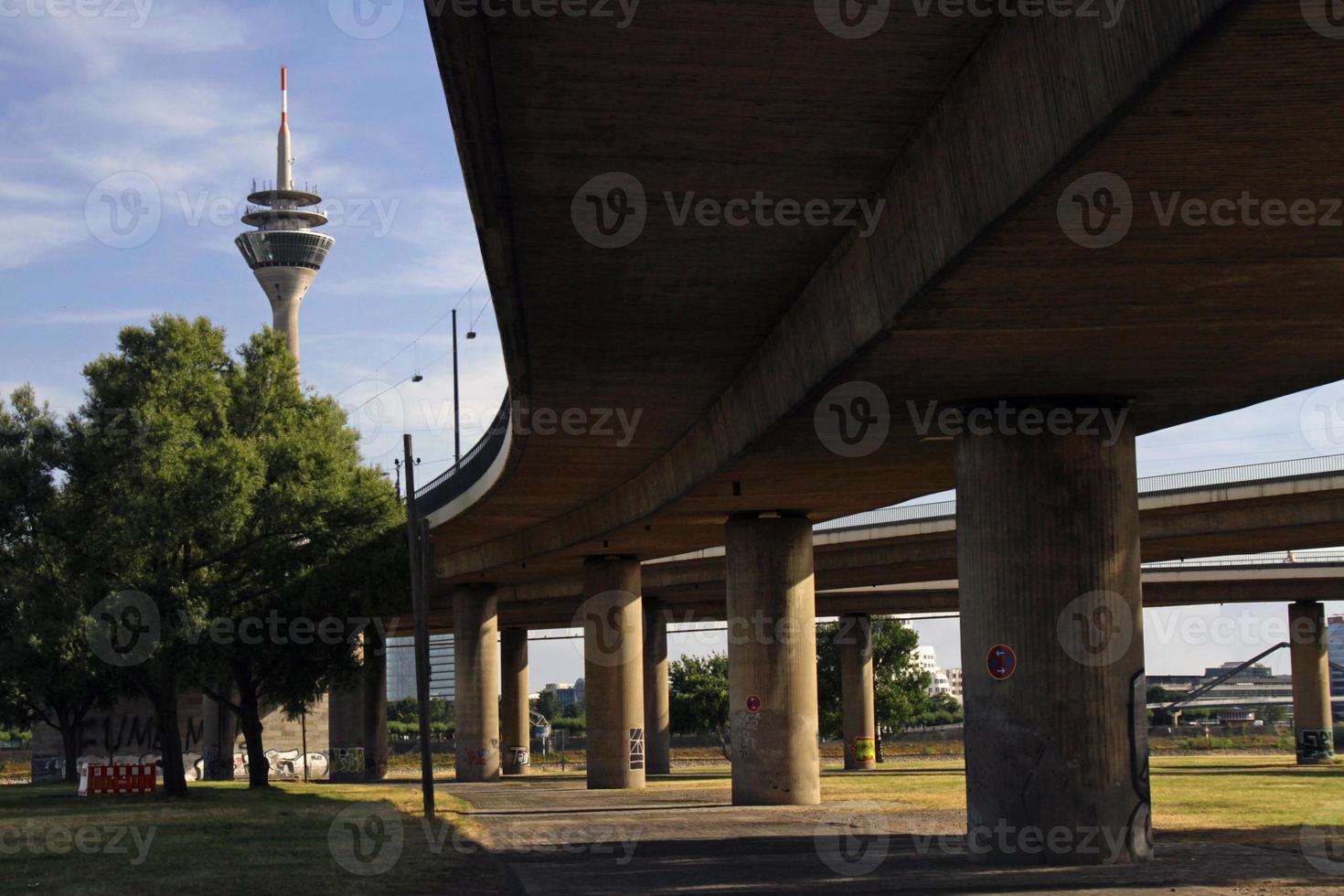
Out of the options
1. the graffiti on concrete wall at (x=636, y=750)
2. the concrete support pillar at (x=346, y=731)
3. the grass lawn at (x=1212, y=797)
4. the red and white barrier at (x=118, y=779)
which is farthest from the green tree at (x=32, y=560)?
the concrete support pillar at (x=346, y=731)

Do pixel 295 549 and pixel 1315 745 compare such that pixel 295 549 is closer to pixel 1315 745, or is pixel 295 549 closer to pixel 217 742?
pixel 217 742

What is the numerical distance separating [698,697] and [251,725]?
60.1 m

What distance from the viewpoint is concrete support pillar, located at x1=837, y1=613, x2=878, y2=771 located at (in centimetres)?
7406

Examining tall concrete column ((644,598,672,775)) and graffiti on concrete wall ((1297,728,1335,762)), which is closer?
graffiti on concrete wall ((1297,728,1335,762))

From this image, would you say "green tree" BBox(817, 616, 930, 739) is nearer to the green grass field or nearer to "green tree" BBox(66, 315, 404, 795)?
the green grass field

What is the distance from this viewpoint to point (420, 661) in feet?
105

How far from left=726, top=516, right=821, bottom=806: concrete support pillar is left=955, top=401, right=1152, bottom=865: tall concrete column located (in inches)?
540

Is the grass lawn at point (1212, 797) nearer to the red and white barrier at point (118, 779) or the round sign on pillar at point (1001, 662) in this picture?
the round sign on pillar at point (1001, 662)

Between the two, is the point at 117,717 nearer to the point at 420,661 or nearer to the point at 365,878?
the point at 420,661

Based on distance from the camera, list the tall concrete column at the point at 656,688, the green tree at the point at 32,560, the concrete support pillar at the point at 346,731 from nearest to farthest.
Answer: the green tree at the point at 32,560
the tall concrete column at the point at 656,688
the concrete support pillar at the point at 346,731

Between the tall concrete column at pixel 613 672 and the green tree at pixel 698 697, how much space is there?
56.0 meters

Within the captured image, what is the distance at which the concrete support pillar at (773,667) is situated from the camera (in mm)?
33375

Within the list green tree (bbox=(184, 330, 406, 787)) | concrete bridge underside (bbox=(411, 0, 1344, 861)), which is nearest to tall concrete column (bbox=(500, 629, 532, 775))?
green tree (bbox=(184, 330, 406, 787))

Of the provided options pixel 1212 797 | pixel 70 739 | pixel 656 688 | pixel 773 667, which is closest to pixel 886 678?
pixel 656 688
